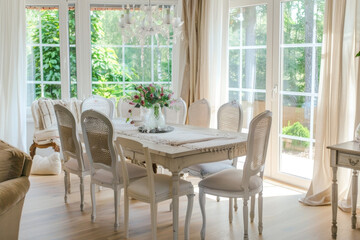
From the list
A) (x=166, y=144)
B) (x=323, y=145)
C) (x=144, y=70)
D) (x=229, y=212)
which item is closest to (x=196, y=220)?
(x=229, y=212)

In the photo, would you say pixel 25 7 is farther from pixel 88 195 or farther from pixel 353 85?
pixel 353 85

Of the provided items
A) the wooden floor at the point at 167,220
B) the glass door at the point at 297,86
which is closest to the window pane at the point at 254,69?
the glass door at the point at 297,86

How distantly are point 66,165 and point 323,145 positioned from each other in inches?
100

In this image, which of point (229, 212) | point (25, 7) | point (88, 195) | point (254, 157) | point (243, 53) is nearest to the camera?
point (254, 157)

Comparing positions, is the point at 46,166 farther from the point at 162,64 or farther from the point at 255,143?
the point at 255,143

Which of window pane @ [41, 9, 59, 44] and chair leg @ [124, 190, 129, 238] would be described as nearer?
chair leg @ [124, 190, 129, 238]

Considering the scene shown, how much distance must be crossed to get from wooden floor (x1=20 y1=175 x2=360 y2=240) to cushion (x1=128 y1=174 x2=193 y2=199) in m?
0.46

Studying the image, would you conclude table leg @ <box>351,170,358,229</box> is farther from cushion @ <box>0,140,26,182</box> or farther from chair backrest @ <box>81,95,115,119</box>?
chair backrest @ <box>81,95,115,119</box>

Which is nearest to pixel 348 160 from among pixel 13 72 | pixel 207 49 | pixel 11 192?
pixel 11 192

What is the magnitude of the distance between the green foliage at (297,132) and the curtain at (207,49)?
105cm

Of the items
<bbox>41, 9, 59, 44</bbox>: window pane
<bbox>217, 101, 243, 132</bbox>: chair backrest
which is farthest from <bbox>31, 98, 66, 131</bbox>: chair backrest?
<bbox>217, 101, 243, 132</bbox>: chair backrest

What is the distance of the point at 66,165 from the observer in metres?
4.56

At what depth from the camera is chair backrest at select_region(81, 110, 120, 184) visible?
3.76 metres

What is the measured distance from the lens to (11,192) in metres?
2.84
